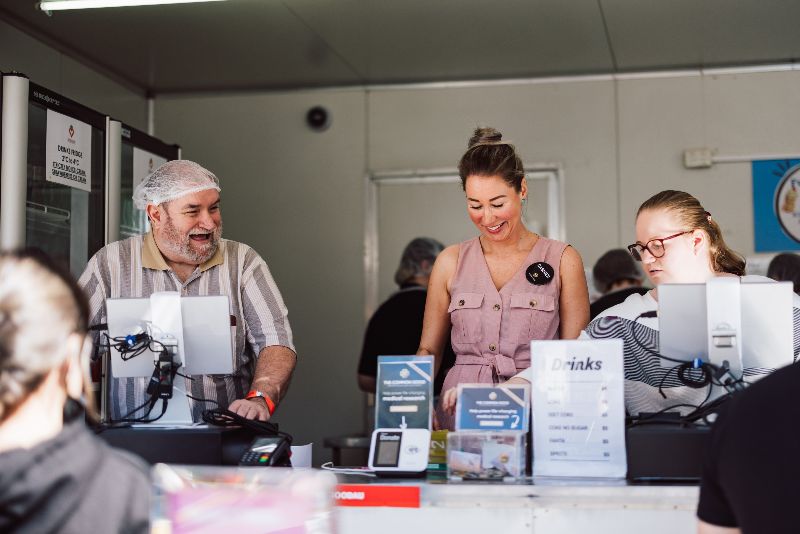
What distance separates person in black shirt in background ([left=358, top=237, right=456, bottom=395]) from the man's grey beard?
5.41ft

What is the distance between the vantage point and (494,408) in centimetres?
247

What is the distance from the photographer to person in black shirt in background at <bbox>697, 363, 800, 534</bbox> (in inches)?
55.7

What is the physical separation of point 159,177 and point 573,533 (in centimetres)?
192

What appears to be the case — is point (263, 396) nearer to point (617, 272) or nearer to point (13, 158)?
point (13, 158)

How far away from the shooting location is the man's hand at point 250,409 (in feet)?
9.34

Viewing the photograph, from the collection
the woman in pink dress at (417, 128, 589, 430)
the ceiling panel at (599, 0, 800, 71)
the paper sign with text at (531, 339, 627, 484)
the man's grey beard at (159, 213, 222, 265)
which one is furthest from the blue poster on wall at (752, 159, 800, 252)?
the paper sign with text at (531, 339, 627, 484)

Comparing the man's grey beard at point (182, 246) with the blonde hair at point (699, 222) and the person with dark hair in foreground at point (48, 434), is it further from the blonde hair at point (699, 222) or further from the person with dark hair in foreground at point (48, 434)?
the person with dark hair in foreground at point (48, 434)

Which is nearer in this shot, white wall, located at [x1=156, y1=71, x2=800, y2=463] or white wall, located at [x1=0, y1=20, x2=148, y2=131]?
white wall, located at [x1=0, y1=20, x2=148, y2=131]

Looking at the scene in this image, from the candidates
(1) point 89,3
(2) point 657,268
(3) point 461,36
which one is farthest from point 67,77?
(2) point 657,268

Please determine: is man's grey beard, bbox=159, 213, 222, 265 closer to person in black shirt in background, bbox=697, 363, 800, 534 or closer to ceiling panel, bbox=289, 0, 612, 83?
ceiling panel, bbox=289, 0, 612, 83

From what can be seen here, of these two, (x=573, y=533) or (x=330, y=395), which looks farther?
(x=330, y=395)

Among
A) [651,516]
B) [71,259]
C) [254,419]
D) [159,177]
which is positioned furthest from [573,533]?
[71,259]

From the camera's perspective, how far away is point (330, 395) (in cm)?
646

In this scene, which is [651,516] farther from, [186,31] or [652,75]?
[652,75]
